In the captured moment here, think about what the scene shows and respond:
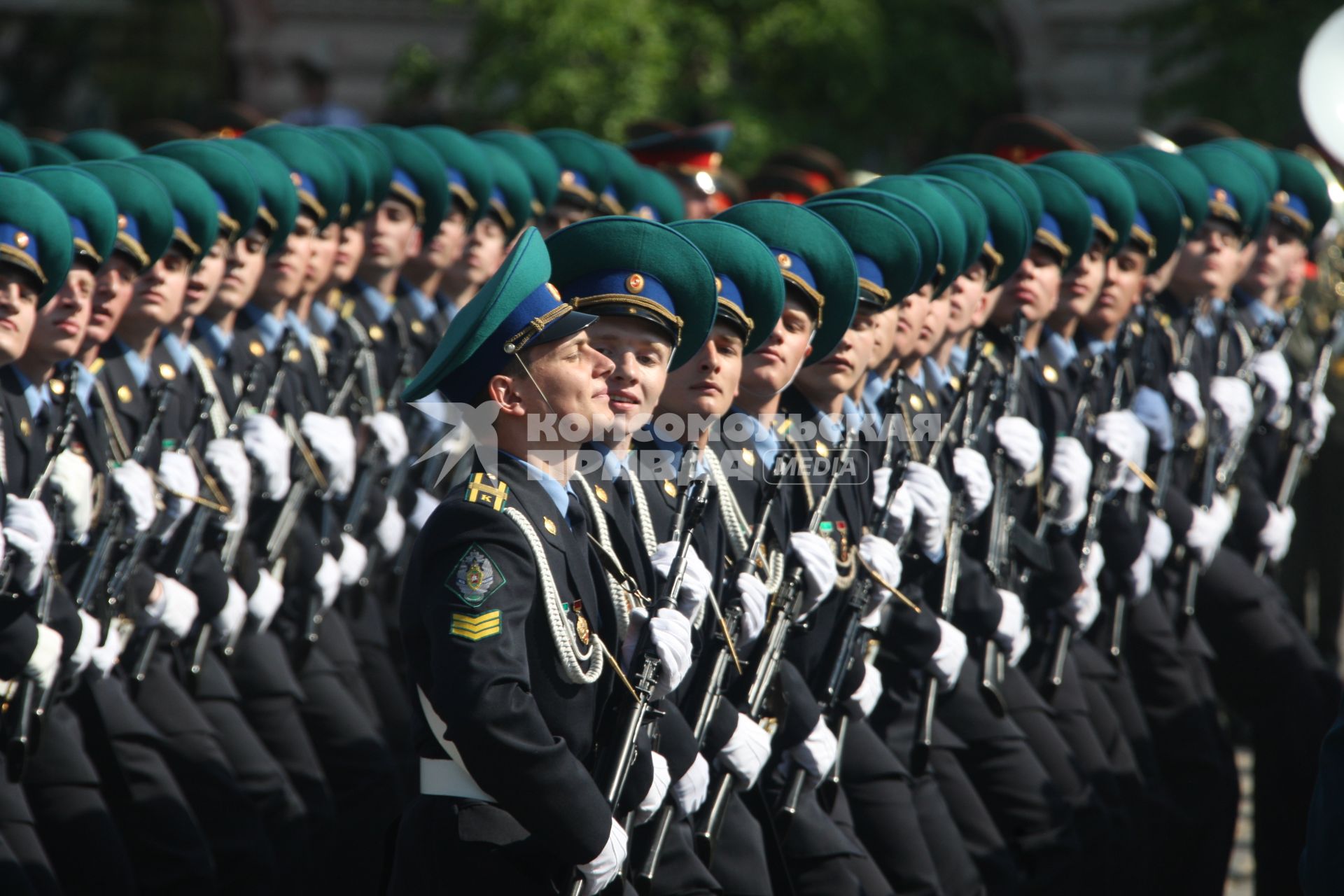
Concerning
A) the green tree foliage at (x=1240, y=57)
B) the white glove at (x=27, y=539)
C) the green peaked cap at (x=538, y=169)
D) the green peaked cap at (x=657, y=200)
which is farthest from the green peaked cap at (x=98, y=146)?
the green tree foliage at (x=1240, y=57)

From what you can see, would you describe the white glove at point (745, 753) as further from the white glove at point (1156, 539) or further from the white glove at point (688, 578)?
the white glove at point (1156, 539)

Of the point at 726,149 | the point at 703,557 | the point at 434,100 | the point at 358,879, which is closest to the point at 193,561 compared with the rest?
the point at 358,879

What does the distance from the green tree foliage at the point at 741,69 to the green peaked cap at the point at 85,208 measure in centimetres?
823

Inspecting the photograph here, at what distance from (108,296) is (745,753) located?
7.23ft

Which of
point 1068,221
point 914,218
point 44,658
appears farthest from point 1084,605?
point 44,658

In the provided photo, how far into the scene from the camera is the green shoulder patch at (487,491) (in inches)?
142

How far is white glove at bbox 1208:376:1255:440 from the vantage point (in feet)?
23.3

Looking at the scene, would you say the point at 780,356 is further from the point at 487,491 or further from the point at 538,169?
the point at 538,169

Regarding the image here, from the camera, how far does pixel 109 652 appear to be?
17.4ft

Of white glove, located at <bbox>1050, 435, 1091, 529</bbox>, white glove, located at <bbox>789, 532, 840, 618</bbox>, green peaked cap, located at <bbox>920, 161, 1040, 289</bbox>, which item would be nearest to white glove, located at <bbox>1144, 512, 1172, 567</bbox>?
white glove, located at <bbox>1050, 435, 1091, 529</bbox>

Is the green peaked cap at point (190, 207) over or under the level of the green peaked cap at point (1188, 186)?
over

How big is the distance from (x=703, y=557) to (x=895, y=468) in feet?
2.68

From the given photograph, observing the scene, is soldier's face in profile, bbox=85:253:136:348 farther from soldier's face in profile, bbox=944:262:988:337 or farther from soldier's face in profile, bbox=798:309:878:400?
soldier's face in profile, bbox=944:262:988:337

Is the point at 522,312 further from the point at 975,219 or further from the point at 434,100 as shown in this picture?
the point at 434,100
